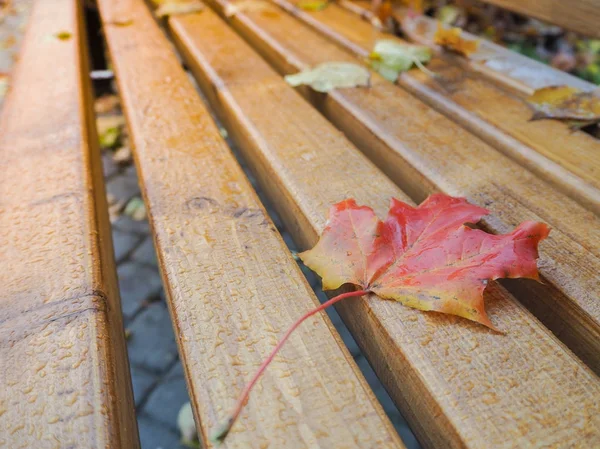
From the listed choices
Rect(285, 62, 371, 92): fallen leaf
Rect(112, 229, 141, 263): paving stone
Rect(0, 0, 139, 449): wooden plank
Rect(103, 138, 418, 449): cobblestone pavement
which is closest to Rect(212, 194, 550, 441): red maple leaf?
Rect(0, 0, 139, 449): wooden plank

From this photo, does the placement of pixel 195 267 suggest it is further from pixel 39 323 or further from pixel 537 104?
pixel 537 104

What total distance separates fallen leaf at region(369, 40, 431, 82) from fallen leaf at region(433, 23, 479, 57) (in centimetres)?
6

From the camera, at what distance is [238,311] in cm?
69

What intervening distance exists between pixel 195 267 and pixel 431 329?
379 mm

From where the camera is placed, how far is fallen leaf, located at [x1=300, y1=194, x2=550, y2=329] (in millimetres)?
662

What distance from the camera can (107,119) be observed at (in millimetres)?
2979

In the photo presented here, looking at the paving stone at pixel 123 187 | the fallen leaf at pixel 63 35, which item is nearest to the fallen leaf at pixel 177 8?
the fallen leaf at pixel 63 35

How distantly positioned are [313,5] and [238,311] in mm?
1725

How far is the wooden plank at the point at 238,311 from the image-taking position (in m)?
0.56

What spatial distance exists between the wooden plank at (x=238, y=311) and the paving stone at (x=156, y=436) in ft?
2.89

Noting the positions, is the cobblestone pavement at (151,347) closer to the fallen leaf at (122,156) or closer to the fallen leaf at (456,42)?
the fallen leaf at (122,156)

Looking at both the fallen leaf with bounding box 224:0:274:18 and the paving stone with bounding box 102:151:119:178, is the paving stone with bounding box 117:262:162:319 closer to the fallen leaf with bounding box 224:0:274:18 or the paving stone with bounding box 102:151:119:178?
the paving stone with bounding box 102:151:119:178

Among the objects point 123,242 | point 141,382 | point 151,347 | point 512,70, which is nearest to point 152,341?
point 151,347

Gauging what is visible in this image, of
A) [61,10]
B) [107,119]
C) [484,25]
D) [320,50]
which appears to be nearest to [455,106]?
[320,50]
